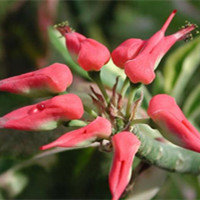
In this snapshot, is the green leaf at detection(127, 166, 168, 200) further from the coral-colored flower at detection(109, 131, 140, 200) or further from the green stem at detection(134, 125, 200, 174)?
the coral-colored flower at detection(109, 131, 140, 200)

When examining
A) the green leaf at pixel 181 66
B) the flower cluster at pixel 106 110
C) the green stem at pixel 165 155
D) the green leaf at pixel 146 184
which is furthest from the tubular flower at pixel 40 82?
the green leaf at pixel 181 66

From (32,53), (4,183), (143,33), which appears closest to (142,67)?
(4,183)

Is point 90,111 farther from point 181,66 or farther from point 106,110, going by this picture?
point 181,66

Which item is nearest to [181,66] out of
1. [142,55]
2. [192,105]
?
[192,105]

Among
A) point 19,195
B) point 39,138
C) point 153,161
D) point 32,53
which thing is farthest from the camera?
point 32,53

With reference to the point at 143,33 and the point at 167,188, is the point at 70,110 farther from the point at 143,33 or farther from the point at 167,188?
the point at 143,33

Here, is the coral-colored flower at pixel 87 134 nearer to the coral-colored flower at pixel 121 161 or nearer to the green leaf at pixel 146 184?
the coral-colored flower at pixel 121 161
